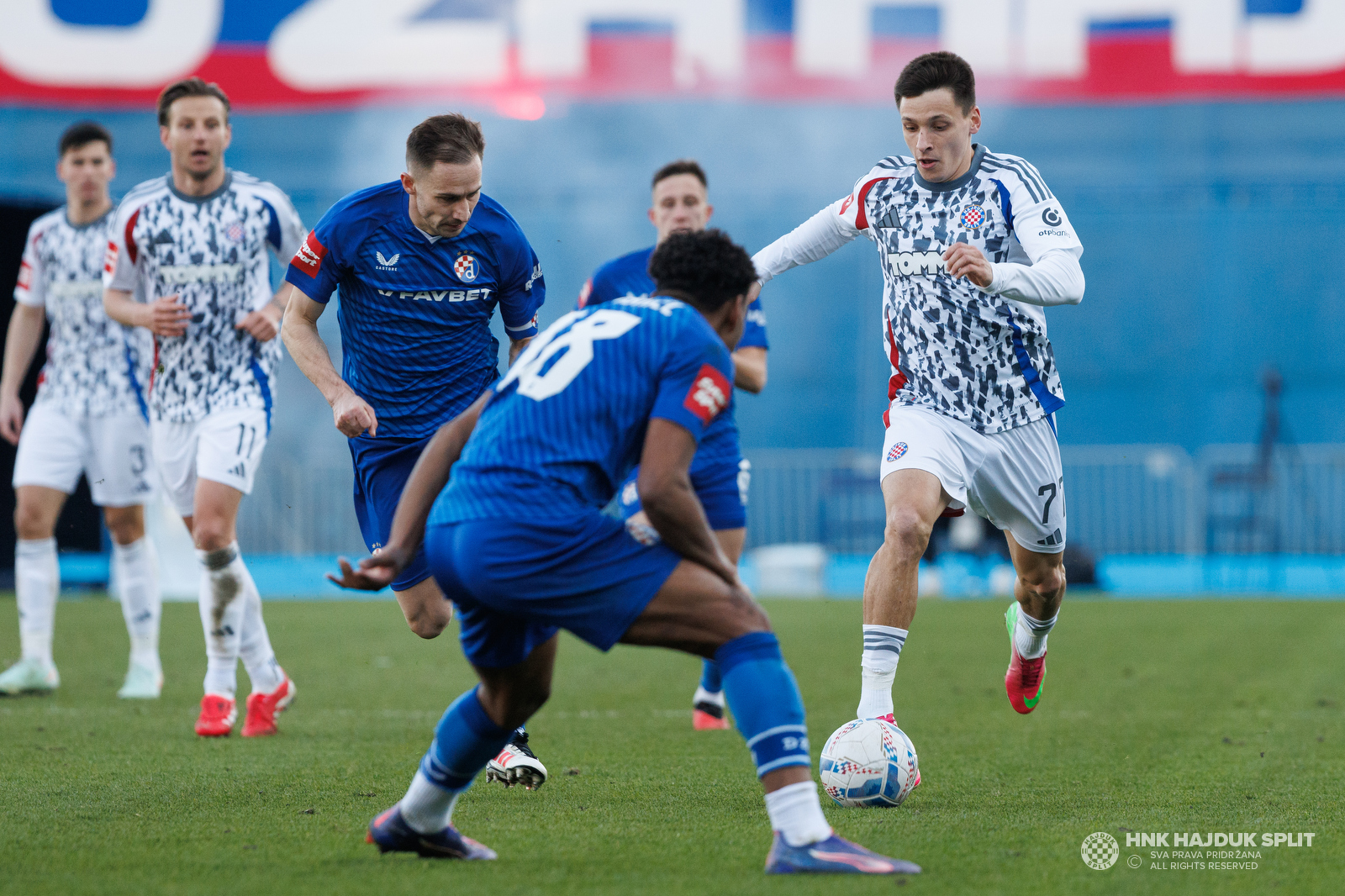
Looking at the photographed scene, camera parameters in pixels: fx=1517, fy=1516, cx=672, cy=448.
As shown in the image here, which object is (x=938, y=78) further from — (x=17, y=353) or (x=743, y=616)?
(x=17, y=353)

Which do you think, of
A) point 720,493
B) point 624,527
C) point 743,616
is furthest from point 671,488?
point 720,493

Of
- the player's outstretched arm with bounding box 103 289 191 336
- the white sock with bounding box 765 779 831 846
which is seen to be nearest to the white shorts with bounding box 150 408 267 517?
the player's outstretched arm with bounding box 103 289 191 336

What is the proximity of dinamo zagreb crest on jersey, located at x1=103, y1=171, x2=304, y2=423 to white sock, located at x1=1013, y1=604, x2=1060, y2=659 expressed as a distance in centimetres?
351

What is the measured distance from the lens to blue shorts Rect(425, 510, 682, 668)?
3.60m

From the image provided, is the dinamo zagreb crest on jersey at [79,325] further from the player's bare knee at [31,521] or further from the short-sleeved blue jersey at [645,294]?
the short-sleeved blue jersey at [645,294]

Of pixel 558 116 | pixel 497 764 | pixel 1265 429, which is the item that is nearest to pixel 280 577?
pixel 558 116

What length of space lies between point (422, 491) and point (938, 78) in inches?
105

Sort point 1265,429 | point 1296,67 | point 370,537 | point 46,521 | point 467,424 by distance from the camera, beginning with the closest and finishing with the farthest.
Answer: point 467,424 → point 370,537 → point 46,521 → point 1265,429 → point 1296,67

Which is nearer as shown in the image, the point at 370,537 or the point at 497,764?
the point at 497,764

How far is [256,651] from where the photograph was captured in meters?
6.92

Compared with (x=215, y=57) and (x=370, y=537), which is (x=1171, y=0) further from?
(x=370, y=537)

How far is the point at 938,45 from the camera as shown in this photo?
2069cm

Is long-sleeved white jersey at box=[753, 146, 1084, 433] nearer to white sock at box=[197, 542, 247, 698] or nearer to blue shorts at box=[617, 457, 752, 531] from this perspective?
blue shorts at box=[617, 457, 752, 531]

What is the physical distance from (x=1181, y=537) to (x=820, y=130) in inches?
279
